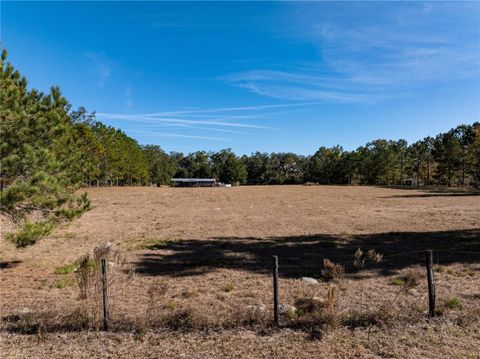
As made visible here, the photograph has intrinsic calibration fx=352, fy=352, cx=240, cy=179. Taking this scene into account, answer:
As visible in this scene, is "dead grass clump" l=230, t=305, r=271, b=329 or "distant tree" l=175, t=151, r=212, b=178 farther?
"distant tree" l=175, t=151, r=212, b=178

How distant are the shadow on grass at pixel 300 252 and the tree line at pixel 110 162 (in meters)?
3.49

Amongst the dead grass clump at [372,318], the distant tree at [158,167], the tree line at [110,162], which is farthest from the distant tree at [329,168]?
the dead grass clump at [372,318]

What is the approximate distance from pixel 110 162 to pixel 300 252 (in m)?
66.0

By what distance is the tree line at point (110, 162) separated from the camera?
28.3ft

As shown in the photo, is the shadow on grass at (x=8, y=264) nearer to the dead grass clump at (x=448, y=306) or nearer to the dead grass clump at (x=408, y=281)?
the dead grass clump at (x=408, y=281)

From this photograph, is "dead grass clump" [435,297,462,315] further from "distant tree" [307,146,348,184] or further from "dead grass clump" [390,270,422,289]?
"distant tree" [307,146,348,184]

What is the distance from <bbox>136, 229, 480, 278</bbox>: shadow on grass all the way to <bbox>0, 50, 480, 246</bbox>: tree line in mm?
3491

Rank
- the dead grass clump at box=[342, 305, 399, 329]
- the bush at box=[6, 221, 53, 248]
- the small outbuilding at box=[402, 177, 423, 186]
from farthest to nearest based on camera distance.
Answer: the small outbuilding at box=[402, 177, 423, 186] < the bush at box=[6, 221, 53, 248] < the dead grass clump at box=[342, 305, 399, 329]

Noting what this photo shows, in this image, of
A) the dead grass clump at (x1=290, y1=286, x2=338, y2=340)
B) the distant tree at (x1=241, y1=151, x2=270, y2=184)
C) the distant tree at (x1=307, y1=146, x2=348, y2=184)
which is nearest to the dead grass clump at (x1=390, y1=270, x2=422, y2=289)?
the dead grass clump at (x1=290, y1=286, x2=338, y2=340)

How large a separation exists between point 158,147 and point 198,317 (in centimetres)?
14834

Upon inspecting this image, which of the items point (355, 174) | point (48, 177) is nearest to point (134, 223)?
point (48, 177)

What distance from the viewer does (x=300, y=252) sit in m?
13.0

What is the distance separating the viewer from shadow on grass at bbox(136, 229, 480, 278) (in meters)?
10.9

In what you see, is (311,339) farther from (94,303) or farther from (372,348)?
(94,303)
